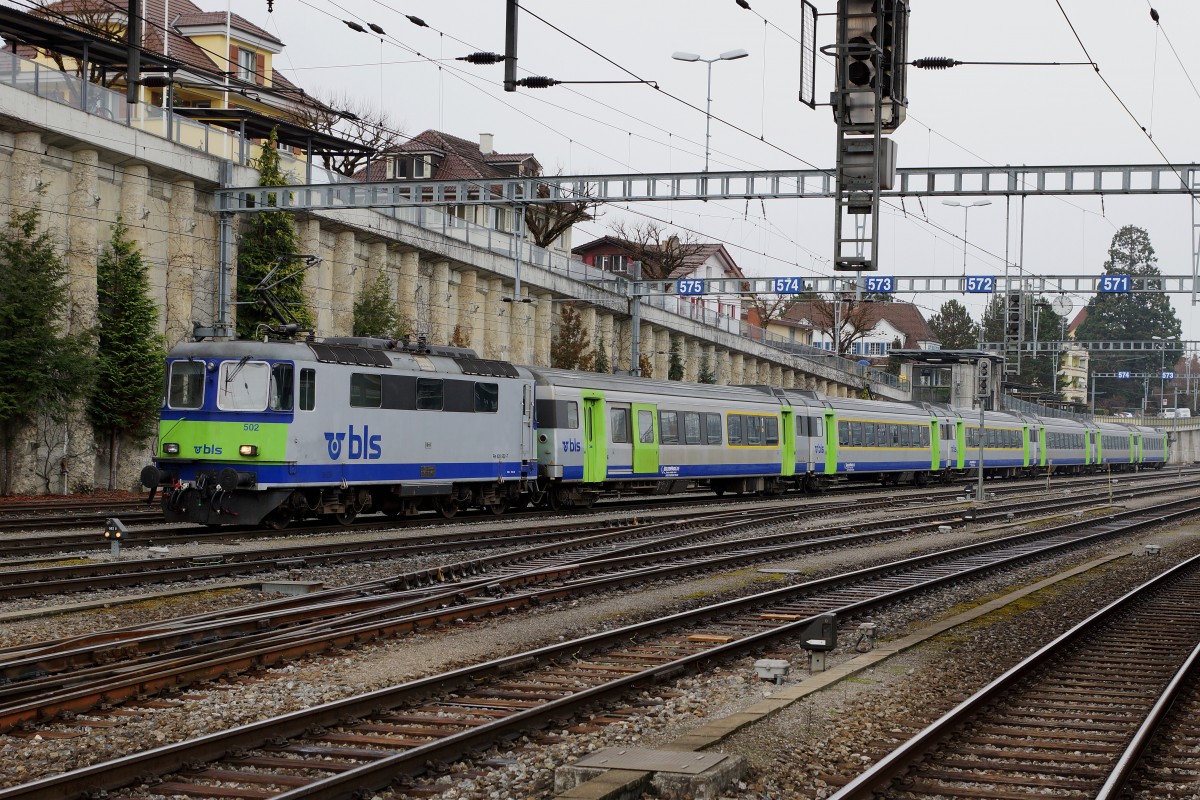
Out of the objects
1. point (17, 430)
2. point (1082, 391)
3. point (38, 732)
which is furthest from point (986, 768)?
point (1082, 391)

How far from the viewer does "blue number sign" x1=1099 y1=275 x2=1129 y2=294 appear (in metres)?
48.3

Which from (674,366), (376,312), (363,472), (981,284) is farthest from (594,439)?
(674,366)

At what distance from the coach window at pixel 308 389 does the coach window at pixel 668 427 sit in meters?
12.8

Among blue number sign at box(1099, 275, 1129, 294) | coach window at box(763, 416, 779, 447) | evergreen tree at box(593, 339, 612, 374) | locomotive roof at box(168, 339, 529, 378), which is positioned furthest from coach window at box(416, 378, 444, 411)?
evergreen tree at box(593, 339, 612, 374)

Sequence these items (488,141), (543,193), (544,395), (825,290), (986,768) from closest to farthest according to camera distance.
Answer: (986,768) → (544,395) → (825,290) → (543,193) → (488,141)

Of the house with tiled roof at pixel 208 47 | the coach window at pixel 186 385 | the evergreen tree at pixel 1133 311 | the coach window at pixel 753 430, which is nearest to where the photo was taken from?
the coach window at pixel 186 385

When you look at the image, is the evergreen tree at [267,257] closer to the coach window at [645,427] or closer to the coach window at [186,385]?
the coach window at [645,427]

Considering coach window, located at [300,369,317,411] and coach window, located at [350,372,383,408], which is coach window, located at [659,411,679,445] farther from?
coach window, located at [300,369,317,411]

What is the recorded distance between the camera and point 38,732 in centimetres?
880

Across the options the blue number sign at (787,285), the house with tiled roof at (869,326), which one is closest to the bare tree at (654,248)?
the house with tiled roof at (869,326)

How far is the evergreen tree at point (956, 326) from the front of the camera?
427ft

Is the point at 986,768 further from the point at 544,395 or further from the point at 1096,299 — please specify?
the point at 1096,299

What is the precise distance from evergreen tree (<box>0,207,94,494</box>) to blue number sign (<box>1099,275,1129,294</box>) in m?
34.3

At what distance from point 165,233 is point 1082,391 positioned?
12400cm
